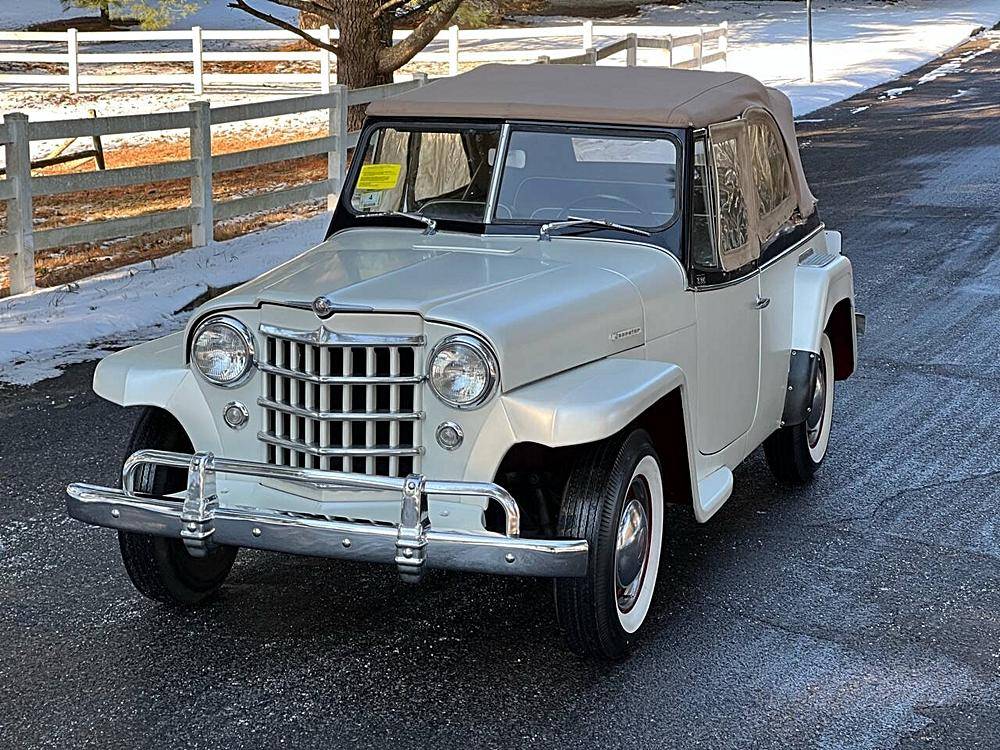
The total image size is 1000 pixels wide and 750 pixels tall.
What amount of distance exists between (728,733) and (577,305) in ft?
4.66

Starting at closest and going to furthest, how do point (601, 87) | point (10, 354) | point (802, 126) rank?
point (601, 87) → point (10, 354) → point (802, 126)

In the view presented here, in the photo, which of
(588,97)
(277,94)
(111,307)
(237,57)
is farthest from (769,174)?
(237,57)

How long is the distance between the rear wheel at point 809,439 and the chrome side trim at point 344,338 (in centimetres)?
242

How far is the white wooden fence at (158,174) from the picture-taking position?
9.89m

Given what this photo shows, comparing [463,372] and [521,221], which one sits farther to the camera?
[521,221]

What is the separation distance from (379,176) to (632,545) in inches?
77.4

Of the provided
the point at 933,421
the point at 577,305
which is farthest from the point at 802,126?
the point at 577,305

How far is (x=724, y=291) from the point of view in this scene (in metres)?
5.36

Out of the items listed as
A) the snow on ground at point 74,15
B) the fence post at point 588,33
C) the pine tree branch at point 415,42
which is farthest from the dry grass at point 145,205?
the snow on ground at point 74,15

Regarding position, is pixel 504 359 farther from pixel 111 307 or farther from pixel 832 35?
pixel 832 35

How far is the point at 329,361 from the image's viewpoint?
435cm

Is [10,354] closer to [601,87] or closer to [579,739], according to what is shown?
[601,87]

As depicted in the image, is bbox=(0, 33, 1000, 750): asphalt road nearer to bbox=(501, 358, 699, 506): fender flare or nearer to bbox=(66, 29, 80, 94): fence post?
bbox=(501, 358, 699, 506): fender flare

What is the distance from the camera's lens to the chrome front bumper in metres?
4.10
